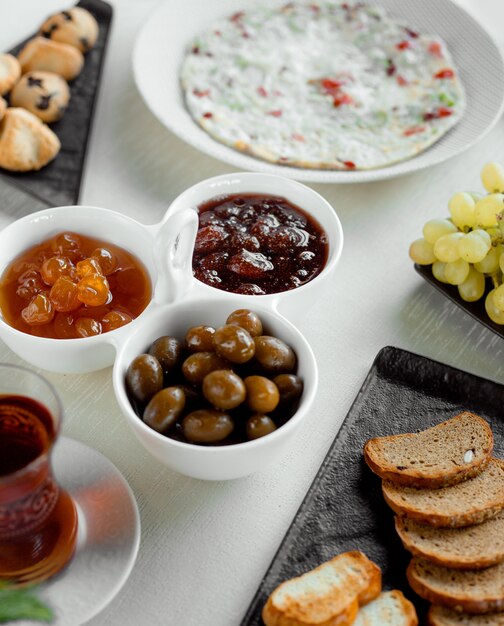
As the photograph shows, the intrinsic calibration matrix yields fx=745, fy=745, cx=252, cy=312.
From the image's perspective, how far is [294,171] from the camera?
199 centimetres

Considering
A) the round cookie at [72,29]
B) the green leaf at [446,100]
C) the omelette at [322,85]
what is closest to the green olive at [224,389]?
the omelette at [322,85]

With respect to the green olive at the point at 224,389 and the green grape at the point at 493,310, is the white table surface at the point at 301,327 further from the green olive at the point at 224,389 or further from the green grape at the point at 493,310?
the green olive at the point at 224,389

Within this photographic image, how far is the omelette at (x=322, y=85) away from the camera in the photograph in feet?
6.98

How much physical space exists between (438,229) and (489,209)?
12cm

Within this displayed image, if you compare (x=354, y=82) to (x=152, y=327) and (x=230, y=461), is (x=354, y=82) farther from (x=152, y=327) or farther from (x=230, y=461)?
(x=230, y=461)

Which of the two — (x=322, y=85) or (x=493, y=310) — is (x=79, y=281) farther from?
(x=322, y=85)

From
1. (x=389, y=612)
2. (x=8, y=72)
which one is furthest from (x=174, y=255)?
(x=8, y=72)

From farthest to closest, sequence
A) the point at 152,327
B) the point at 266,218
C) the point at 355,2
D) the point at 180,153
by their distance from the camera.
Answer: the point at 355,2
the point at 180,153
the point at 266,218
the point at 152,327

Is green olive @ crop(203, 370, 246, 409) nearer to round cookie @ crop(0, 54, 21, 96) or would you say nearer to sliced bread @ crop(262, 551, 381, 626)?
sliced bread @ crop(262, 551, 381, 626)

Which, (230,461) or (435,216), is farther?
(435,216)

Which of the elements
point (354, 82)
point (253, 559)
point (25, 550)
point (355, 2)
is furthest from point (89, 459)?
point (355, 2)

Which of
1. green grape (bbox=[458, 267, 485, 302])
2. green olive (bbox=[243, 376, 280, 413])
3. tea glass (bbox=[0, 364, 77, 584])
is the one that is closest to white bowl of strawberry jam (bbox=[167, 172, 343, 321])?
green olive (bbox=[243, 376, 280, 413])

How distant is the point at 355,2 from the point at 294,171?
0.98 meters

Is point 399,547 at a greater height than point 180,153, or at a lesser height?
greater
